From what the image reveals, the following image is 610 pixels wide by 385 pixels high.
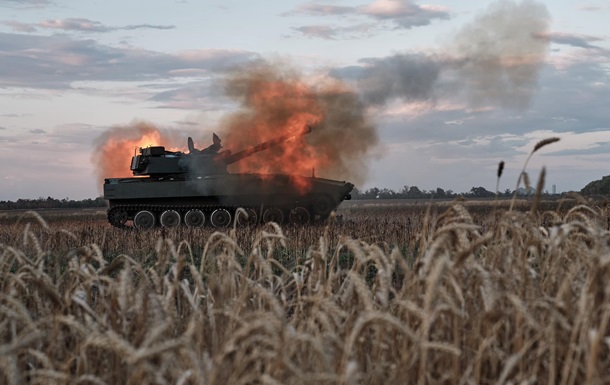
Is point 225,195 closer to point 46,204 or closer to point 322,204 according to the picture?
point 322,204

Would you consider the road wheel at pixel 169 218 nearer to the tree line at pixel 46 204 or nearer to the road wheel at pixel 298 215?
the road wheel at pixel 298 215

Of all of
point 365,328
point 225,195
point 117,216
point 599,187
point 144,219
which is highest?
point 599,187

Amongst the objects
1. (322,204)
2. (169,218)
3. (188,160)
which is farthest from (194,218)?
(322,204)

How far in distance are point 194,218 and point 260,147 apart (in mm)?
3171

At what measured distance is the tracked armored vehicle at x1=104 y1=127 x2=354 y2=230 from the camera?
90.5ft

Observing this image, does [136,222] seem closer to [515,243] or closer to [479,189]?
[515,243]

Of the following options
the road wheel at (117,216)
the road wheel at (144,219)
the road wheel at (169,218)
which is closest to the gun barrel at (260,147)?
the road wheel at (169,218)

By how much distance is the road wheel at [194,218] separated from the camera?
91.4ft

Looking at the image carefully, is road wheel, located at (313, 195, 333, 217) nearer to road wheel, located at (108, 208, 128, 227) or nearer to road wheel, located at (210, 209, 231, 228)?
road wheel, located at (210, 209, 231, 228)

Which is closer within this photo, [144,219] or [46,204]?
[144,219]

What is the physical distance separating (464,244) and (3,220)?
39.2m

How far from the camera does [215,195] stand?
27828 millimetres

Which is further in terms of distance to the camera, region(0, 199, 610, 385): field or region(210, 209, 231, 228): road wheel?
region(210, 209, 231, 228): road wheel

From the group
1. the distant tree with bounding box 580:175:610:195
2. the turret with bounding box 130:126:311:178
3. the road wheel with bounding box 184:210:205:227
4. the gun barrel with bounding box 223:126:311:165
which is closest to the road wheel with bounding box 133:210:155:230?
the road wheel with bounding box 184:210:205:227
